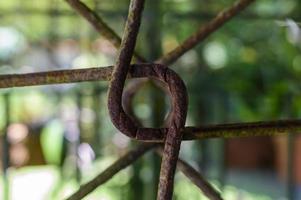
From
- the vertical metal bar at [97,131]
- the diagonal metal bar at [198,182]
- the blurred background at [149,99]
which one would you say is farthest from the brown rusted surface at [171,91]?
the vertical metal bar at [97,131]

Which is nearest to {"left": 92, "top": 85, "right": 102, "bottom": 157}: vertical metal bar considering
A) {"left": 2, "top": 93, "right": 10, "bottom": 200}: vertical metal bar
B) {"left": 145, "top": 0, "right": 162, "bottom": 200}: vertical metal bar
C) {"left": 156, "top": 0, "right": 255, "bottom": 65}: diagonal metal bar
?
{"left": 145, "top": 0, "right": 162, "bottom": 200}: vertical metal bar

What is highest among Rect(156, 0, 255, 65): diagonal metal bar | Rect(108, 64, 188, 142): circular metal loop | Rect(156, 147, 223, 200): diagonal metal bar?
Rect(156, 0, 255, 65): diagonal metal bar

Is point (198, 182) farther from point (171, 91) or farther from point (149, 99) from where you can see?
point (149, 99)

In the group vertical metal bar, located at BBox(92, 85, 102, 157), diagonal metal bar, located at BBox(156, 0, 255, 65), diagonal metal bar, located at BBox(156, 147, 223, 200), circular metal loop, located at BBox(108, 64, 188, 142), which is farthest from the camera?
vertical metal bar, located at BBox(92, 85, 102, 157)

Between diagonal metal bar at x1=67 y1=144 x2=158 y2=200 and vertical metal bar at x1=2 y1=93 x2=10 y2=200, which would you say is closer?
diagonal metal bar at x1=67 y1=144 x2=158 y2=200

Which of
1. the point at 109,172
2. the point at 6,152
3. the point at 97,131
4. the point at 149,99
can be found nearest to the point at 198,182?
the point at 109,172

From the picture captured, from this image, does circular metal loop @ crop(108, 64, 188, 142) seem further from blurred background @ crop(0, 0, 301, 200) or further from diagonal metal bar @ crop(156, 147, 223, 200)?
blurred background @ crop(0, 0, 301, 200)
